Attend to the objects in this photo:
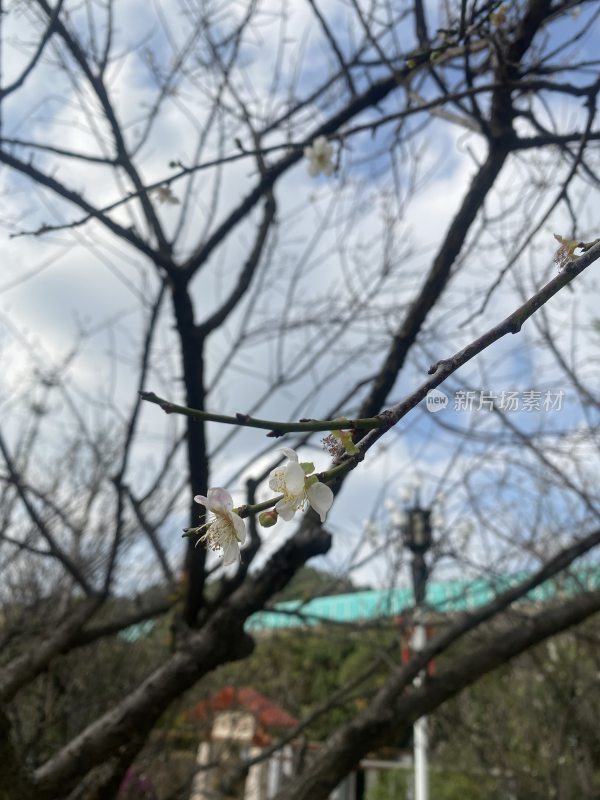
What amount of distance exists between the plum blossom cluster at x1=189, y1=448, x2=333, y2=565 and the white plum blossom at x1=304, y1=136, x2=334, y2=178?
182 centimetres

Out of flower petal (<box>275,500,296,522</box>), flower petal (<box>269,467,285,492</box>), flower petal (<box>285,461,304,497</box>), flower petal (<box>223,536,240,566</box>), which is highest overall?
flower petal (<box>269,467,285,492</box>)

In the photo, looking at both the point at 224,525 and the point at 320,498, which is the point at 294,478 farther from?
the point at 224,525

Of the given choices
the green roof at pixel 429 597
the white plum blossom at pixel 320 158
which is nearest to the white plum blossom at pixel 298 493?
the white plum blossom at pixel 320 158

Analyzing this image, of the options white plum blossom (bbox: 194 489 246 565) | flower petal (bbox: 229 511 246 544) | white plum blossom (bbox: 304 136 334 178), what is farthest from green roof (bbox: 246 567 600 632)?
flower petal (bbox: 229 511 246 544)

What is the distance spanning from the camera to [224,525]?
2.56 feet

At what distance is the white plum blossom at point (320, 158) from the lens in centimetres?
229

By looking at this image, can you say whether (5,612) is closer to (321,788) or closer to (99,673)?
(99,673)

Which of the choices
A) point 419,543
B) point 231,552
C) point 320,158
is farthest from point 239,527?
point 419,543

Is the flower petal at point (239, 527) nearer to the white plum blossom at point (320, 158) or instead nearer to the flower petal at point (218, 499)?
the flower petal at point (218, 499)

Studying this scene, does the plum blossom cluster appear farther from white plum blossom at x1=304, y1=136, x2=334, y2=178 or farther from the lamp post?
the lamp post

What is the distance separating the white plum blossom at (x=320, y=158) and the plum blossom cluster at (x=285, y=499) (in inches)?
71.5

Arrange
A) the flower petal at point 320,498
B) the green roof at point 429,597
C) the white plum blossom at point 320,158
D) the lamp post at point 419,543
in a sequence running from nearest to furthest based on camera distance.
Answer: the flower petal at point 320,498
the white plum blossom at point 320,158
the lamp post at point 419,543
the green roof at point 429,597

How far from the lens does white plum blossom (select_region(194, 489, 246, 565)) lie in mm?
A: 676

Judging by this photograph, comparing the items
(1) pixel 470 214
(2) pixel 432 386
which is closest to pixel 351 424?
(2) pixel 432 386
